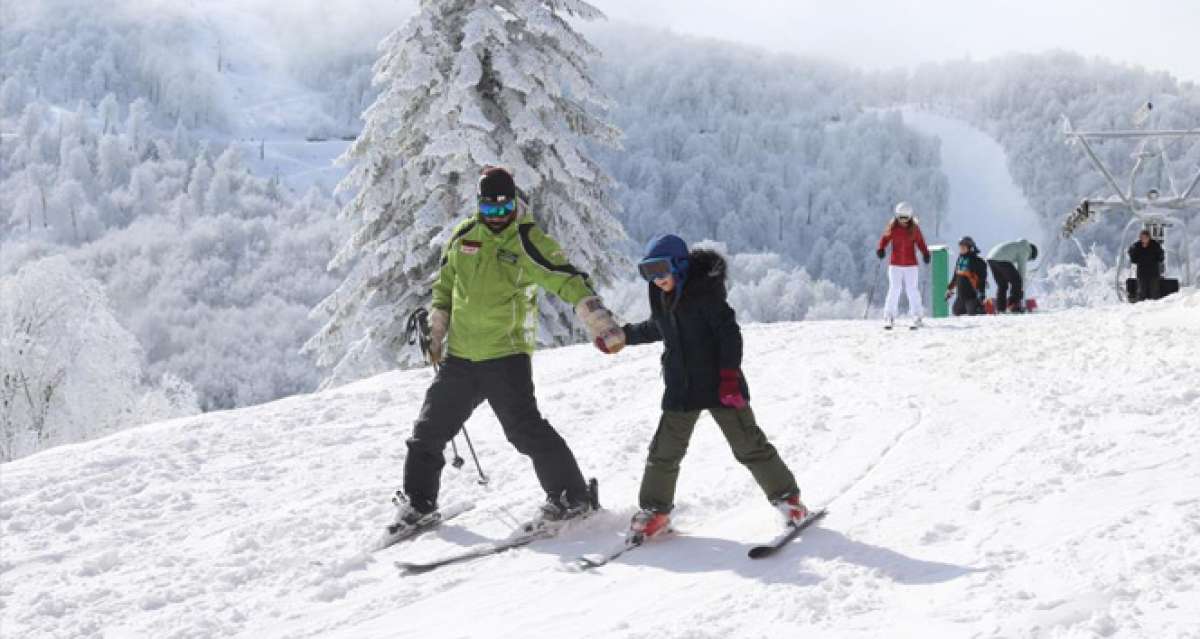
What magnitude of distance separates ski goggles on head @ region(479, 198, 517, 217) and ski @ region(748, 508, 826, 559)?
2071 millimetres

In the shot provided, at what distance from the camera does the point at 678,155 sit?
19200cm

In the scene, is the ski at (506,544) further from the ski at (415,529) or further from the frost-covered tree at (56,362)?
the frost-covered tree at (56,362)

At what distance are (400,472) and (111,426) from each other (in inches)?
1212

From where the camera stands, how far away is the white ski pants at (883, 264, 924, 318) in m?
13.0

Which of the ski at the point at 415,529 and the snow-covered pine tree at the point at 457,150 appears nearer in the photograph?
the ski at the point at 415,529

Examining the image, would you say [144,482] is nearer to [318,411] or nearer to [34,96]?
[318,411]

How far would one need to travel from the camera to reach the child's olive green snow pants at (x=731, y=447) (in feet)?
16.0

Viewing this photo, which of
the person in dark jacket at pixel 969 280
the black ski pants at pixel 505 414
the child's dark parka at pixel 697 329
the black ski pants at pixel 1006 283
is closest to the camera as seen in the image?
the child's dark parka at pixel 697 329

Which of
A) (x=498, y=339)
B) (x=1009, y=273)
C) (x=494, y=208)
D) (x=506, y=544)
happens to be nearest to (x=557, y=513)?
(x=506, y=544)

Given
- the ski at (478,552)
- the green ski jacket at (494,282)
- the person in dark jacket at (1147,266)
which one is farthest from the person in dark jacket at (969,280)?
the ski at (478,552)

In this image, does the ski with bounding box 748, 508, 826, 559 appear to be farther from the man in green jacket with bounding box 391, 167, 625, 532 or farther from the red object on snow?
the red object on snow

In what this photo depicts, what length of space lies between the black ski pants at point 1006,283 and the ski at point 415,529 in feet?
53.2

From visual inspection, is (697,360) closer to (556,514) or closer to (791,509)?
(791,509)

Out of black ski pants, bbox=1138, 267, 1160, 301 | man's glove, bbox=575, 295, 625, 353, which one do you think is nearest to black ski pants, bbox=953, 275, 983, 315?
black ski pants, bbox=1138, 267, 1160, 301
